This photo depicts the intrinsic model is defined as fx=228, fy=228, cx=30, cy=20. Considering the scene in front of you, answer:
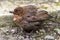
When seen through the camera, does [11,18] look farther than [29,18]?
Yes

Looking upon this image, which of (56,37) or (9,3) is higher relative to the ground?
(9,3)

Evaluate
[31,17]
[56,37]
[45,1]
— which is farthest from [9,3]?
[56,37]

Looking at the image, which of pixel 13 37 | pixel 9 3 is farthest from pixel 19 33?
pixel 9 3

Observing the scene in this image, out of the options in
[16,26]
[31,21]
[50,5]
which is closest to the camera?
[31,21]

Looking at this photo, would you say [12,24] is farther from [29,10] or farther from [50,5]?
[50,5]

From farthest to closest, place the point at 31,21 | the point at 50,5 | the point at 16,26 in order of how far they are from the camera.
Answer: the point at 50,5, the point at 16,26, the point at 31,21

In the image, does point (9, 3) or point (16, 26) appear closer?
point (16, 26)
